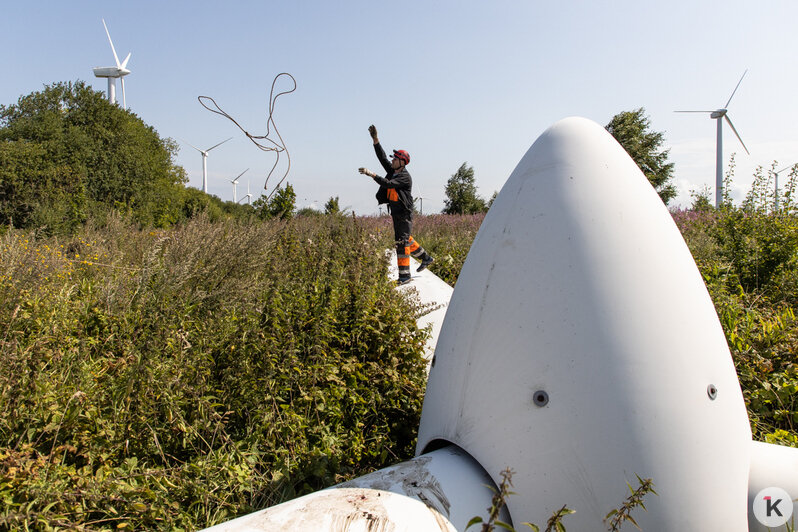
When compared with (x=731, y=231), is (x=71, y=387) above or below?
below

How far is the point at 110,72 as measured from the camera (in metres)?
37.3

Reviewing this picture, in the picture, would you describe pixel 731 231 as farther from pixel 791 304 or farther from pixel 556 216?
pixel 556 216

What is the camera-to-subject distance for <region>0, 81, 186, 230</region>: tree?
999 inches

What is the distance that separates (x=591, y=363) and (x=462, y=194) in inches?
1277

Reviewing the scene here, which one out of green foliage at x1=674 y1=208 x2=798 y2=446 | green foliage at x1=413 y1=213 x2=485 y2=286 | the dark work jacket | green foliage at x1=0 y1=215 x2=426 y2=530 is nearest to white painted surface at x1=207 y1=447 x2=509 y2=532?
green foliage at x1=0 y1=215 x2=426 y2=530

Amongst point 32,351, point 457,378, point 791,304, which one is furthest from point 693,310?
point 791,304

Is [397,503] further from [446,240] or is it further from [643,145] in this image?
[643,145]

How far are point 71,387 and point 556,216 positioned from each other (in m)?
2.67

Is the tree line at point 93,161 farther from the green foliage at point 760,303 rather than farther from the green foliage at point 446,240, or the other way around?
the green foliage at point 760,303

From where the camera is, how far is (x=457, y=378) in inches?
64.2

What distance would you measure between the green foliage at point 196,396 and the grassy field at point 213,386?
0.5 inches

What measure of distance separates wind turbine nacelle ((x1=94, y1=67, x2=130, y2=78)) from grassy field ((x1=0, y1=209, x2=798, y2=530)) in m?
40.4

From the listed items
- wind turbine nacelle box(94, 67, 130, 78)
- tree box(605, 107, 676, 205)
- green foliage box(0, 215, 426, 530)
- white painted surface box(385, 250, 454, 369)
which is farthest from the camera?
wind turbine nacelle box(94, 67, 130, 78)

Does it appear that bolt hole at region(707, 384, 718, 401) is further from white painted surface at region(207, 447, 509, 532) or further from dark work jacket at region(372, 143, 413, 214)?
dark work jacket at region(372, 143, 413, 214)
